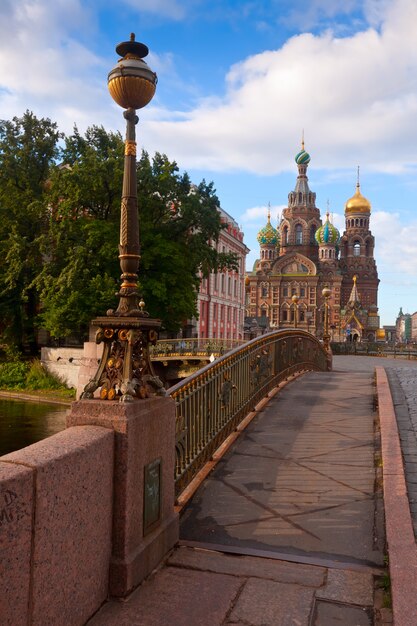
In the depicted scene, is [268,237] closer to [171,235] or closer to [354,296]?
[354,296]

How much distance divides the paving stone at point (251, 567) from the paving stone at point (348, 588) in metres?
0.08

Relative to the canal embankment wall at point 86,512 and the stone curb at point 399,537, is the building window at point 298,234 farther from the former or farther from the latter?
the canal embankment wall at point 86,512

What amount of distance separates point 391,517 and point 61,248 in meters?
26.1

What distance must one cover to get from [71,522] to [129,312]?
5.15 ft

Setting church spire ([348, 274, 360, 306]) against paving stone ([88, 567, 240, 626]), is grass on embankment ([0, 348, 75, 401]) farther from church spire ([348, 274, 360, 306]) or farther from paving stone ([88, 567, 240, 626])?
church spire ([348, 274, 360, 306])

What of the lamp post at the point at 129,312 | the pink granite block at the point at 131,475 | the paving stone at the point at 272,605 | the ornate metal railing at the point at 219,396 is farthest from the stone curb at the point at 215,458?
the lamp post at the point at 129,312

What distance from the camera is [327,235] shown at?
314 ft

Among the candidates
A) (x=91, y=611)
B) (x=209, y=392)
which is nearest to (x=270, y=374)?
(x=209, y=392)

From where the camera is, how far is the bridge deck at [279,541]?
329cm

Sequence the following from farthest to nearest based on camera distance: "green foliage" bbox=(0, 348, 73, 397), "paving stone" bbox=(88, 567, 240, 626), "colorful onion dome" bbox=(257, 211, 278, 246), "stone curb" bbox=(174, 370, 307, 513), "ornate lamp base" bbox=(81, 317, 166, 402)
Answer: "colorful onion dome" bbox=(257, 211, 278, 246)
"green foliage" bbox=(0, 348, 73, 397)
"stone curb" bbox=(174, 370, 307, 513)
"ornate lamp base" bbox=(81, 317, 166, 402)
"paving stone" bbox=(88, 567, 240, 626)

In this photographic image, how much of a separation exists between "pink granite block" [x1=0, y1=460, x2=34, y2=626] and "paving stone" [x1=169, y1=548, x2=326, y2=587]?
5.46 ft

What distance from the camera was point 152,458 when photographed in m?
3.78

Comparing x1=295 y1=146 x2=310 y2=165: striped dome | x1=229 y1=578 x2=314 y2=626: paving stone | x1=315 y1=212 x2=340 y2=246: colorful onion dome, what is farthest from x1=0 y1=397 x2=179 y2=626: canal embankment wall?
x1=295 y1=146 x2=310 y2=165: striped dome

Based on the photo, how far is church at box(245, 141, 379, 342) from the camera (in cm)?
9050
